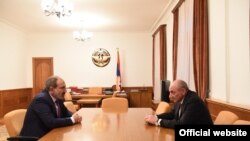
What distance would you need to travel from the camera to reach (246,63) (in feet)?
9.53

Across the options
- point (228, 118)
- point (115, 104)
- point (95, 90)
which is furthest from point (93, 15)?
point (228, 118)

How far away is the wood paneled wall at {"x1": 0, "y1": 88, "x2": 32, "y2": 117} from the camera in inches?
308

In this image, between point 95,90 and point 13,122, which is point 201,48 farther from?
point 95,90

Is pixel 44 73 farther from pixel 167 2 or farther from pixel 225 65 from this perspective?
pixel 225 65

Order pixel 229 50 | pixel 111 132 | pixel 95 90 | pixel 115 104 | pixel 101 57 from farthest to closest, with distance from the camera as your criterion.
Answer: pixel 101 57, pixel 95 90, pixel 115 104, pixel 229 50, pixel 111 132

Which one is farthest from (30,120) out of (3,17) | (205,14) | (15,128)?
(3,17)

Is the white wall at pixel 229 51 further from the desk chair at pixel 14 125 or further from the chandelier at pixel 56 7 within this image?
the chandelier at pixel 56 7

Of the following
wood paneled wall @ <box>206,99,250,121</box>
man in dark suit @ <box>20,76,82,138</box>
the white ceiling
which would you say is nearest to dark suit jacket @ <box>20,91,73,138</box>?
man in dark suit @ <box>20,76,82,138</box>

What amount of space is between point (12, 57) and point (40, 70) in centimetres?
147

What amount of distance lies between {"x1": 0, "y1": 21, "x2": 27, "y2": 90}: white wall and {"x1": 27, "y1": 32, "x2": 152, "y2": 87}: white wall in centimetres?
45

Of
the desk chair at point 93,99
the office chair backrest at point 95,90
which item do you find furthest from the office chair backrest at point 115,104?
the office chair backrest at point 95,90

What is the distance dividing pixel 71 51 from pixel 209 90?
697cm

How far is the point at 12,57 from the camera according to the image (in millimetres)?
8672

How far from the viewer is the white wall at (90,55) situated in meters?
9.94
